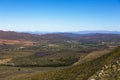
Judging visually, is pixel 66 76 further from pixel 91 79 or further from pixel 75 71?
pixel 91 79

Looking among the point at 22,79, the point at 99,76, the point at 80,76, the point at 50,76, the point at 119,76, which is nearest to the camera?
the point at 119,76

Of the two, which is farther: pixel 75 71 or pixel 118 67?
pixel 75 71

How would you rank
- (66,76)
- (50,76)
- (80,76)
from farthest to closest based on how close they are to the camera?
(50,76), (66,76), (80,76)

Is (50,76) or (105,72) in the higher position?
(105,72)

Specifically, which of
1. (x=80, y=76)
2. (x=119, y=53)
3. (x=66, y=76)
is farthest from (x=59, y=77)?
(x=119, y=53)

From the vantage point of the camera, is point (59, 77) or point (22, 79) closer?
point (59, 77)

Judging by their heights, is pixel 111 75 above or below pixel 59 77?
above

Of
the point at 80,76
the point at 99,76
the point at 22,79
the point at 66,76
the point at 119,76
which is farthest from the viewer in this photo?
the point at 22,79

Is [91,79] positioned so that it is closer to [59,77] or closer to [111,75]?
[111,75]

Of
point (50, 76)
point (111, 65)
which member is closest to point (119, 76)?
point (111, 65)
